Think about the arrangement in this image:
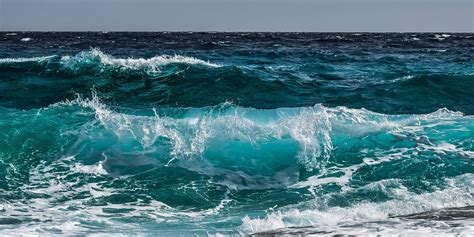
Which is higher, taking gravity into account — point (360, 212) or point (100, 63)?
point (100, 63)

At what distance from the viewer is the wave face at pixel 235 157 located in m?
5.94

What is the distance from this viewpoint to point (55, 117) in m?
10.5

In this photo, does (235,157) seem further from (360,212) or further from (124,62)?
(124,62)

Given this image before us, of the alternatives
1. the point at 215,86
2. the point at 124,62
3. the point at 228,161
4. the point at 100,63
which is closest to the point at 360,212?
the point at 228,161

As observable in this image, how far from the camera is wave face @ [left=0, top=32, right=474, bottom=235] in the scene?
19.5 feet

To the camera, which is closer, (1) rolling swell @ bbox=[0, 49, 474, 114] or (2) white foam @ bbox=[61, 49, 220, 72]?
(1) rolling swell @ bbox=[0, 49, 474, 114]

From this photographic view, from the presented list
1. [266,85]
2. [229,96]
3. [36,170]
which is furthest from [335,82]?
[36,170]

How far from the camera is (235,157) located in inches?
354

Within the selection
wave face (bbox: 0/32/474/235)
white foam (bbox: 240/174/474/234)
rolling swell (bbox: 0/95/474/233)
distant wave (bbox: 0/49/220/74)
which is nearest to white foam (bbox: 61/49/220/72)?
distant wave (bbox: 0/49/220/74)

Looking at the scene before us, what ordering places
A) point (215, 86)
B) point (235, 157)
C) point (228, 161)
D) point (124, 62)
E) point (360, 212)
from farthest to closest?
1. point (124, 62)
2. point (215, 86)
3. point (235, 157)
4. point (228, 161)
5. point (360, 212)

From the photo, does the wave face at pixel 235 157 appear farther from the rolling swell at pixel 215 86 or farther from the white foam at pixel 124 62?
the white foam at pixel 124 62

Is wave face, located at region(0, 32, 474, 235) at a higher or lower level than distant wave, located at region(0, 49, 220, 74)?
lower

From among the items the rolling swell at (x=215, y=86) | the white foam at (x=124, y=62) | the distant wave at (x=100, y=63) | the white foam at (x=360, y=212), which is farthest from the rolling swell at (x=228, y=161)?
the white foam at (x=124, y=62)

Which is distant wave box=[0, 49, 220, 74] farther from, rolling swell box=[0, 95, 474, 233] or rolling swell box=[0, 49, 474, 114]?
rolling swell box=[0, 95, 474, 233]
